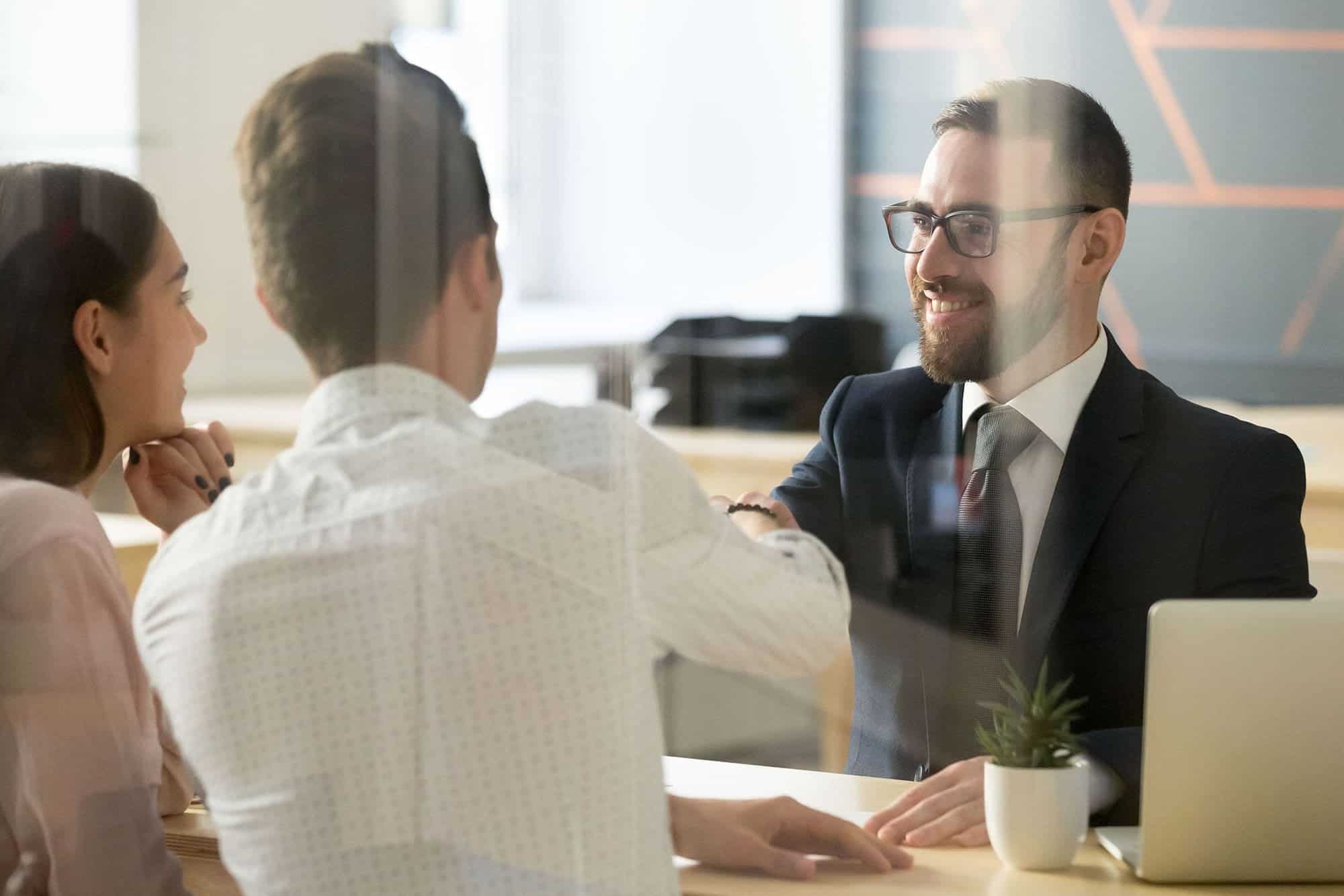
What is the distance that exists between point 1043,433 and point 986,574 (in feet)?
0.51

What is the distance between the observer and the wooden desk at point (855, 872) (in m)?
1.28

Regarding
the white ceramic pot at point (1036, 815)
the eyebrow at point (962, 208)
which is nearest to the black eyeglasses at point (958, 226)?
the eyebrow at point (962, 208)

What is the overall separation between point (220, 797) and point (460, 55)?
28.5 inches

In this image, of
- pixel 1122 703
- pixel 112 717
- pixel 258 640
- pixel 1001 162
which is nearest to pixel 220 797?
pixel 258 640

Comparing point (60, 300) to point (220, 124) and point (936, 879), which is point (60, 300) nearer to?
point (220, 124)

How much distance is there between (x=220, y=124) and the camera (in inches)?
60.5

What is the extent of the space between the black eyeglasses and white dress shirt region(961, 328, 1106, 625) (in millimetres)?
148

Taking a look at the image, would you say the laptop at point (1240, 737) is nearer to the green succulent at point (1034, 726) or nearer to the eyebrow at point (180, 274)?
the green succulent at point (1034, 726)

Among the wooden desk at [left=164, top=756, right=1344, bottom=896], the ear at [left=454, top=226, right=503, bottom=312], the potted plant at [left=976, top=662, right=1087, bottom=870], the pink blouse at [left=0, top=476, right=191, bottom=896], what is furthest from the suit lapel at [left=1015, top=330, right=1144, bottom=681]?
the pink blouse at [left=0, top=476, right=191, bottom=896]

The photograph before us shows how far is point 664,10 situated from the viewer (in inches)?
60.5

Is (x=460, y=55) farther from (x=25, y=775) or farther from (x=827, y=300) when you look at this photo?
(x=25, y=775)

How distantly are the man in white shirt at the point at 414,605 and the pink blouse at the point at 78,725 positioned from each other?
259 mm

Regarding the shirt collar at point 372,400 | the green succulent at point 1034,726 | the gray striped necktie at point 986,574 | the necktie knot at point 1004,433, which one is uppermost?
the shirt collar at point 372,400

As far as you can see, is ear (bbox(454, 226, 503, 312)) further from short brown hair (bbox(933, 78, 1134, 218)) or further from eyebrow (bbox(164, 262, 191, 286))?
short brown hair (bbox(933, 78, 1134, 218))
